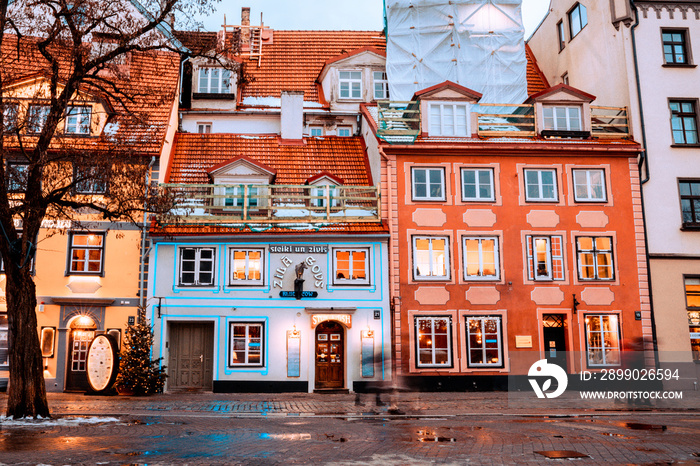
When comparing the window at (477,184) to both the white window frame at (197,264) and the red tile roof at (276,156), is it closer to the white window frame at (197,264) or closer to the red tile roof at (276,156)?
the red tile roof at (276,156)

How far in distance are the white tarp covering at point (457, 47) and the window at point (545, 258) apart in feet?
27.6

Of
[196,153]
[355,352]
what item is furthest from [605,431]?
[196,153]

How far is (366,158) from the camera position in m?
27.1

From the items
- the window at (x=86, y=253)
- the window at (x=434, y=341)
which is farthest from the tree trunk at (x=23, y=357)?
the window at (x=434, y=341)

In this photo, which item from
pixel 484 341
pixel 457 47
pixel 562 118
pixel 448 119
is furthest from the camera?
pixel 457 47

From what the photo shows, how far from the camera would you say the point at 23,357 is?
14.4m

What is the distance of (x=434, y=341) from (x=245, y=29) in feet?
63.1

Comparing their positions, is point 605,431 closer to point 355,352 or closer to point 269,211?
point 355,352

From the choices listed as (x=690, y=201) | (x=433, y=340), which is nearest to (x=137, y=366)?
(x=433, y=340)

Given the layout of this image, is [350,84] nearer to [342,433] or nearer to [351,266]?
[351,266]

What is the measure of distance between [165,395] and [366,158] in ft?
40.8

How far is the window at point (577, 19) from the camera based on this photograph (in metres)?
28.9

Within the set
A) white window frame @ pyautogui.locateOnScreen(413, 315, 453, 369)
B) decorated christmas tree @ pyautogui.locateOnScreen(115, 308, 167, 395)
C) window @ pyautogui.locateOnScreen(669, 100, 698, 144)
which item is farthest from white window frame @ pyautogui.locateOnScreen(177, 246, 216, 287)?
window @ pyautogui.locateOnScreen(669, 100, 698, 144)

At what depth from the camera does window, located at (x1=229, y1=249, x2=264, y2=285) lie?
75.5ft
